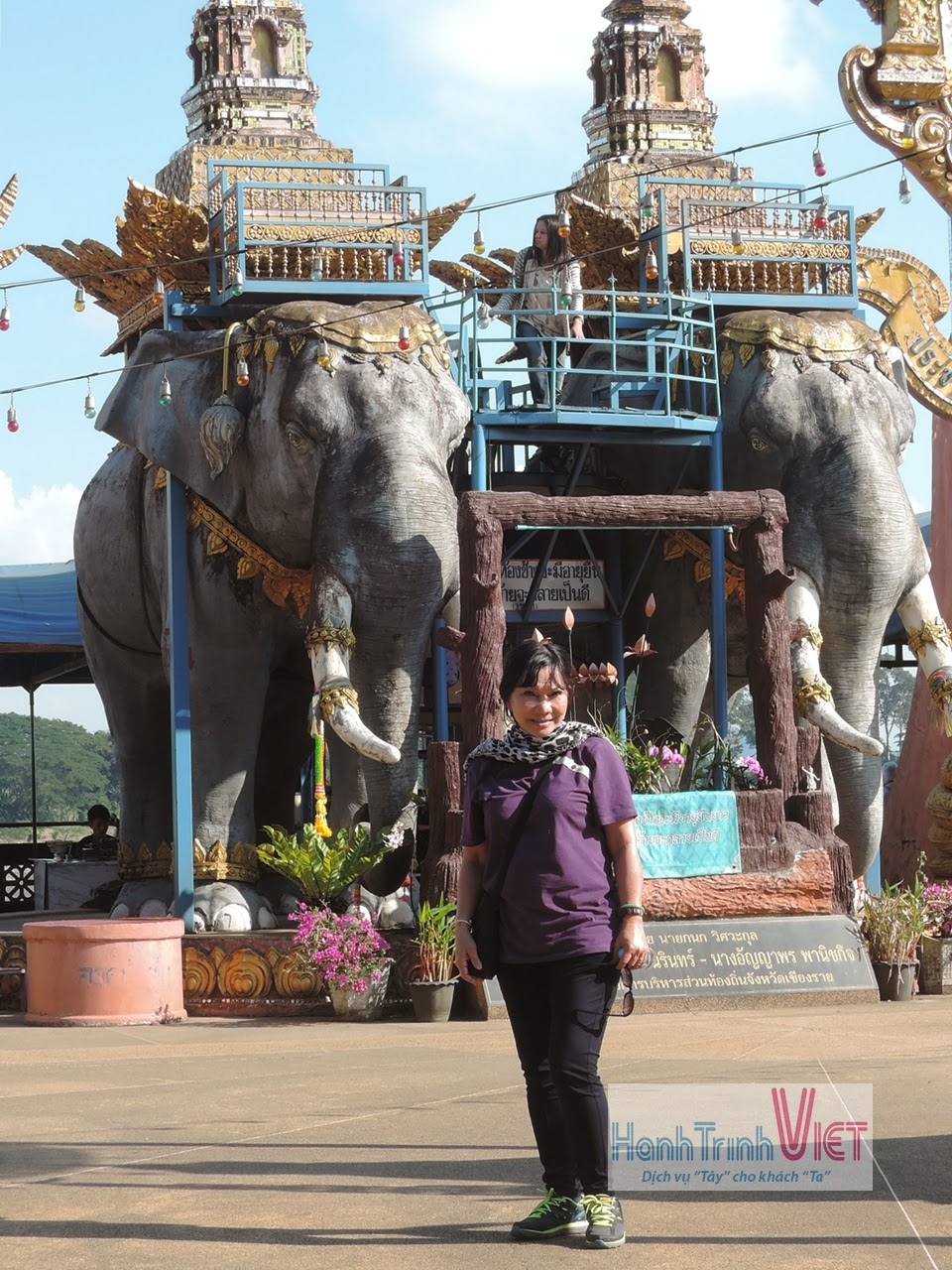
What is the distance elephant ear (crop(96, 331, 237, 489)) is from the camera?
44.5 feet

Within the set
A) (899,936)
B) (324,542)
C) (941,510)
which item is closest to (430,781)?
(324,542)

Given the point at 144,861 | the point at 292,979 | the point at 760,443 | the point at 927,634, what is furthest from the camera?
the point at 144,861

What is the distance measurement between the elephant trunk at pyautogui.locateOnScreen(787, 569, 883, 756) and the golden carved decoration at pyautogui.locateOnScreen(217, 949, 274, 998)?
3463 millimetres

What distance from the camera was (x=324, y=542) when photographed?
12.8 metres

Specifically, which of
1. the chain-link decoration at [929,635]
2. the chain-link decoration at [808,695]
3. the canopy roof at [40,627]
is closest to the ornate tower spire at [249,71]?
the canopy roof at [40,627]

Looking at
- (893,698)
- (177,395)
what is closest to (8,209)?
(177,395)

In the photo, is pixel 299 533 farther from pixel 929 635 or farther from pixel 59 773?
pixel 59 773

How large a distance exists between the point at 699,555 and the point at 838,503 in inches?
71.1

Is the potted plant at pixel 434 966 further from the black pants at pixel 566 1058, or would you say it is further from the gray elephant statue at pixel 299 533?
the black pants at pixel 566 1058

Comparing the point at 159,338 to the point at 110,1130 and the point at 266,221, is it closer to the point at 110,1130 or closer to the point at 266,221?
the point at 266,221

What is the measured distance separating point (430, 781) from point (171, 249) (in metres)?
4.27

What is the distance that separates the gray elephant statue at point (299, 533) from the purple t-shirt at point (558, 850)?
19.4ft

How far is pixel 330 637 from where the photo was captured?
12477 millimetres

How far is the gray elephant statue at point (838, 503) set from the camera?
532 inches
